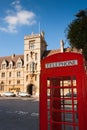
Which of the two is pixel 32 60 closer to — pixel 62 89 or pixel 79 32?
pixel 79 32

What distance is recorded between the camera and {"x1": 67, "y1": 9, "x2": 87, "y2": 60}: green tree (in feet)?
47.0

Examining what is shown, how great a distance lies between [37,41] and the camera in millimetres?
65875

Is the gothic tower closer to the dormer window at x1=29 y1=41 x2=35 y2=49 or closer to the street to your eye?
the dormer window at x1=29 y1=41 x2=35 y2=49

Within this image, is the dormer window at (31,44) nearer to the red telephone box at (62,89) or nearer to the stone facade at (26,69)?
the stone facade at (26,69)

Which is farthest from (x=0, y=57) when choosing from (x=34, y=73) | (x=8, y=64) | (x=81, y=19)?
(x=81, y=19)

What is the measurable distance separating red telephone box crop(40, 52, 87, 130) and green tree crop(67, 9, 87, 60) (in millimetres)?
9715

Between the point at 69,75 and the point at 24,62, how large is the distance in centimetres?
6348

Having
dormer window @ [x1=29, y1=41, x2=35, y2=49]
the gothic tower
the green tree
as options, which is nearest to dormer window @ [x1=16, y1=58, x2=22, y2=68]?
the gothic tower

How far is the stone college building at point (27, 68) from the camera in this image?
215ft

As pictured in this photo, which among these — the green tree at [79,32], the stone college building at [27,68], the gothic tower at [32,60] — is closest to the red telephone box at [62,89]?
the green tree at [79,32]

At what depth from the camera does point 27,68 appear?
66.9m

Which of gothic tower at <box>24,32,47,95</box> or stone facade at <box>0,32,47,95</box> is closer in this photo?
gothic tower at <box>24,32,47,95</box>

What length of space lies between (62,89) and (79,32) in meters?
9.98

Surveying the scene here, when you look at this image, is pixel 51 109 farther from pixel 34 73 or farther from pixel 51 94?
pixel 34 73
